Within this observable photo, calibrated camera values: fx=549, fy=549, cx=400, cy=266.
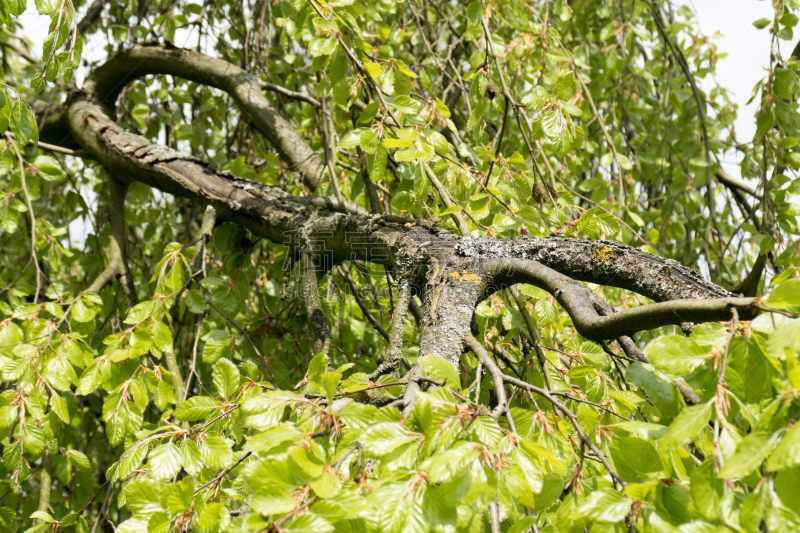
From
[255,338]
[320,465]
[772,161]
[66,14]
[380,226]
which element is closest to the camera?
[320,465]

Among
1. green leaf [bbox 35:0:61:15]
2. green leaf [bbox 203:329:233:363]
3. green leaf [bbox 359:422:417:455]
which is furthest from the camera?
green leaf [bbox 203:329:233:363]

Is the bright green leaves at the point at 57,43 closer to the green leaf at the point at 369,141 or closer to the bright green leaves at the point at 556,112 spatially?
the green leaf at the point at 369,141

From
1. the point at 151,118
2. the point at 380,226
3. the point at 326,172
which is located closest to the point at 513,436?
the point at 380,226

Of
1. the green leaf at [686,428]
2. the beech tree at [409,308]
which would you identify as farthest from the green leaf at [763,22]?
the green leaf at [686,428]

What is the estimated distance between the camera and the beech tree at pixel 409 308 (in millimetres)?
513

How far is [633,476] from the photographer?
604 millimetres

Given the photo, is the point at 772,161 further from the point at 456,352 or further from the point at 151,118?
the point at 151,118

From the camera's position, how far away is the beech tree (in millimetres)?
513

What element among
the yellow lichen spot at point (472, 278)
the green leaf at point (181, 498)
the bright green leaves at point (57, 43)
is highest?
the bright green leaves at point (57, 43)

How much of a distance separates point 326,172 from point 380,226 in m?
0.73

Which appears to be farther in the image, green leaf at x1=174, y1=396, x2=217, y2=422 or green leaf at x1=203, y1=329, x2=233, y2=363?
green leaf at x1=203, y1=329, x2=233, y2=363

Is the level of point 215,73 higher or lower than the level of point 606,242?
higher

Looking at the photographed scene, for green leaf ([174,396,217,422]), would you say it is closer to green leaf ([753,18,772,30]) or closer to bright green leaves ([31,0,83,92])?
bright green leaves ([31,0,83,92])

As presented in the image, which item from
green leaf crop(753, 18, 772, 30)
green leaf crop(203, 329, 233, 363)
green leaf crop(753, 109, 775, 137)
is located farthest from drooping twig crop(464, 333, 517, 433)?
green leaf crop(753, 18, 772, 30)
